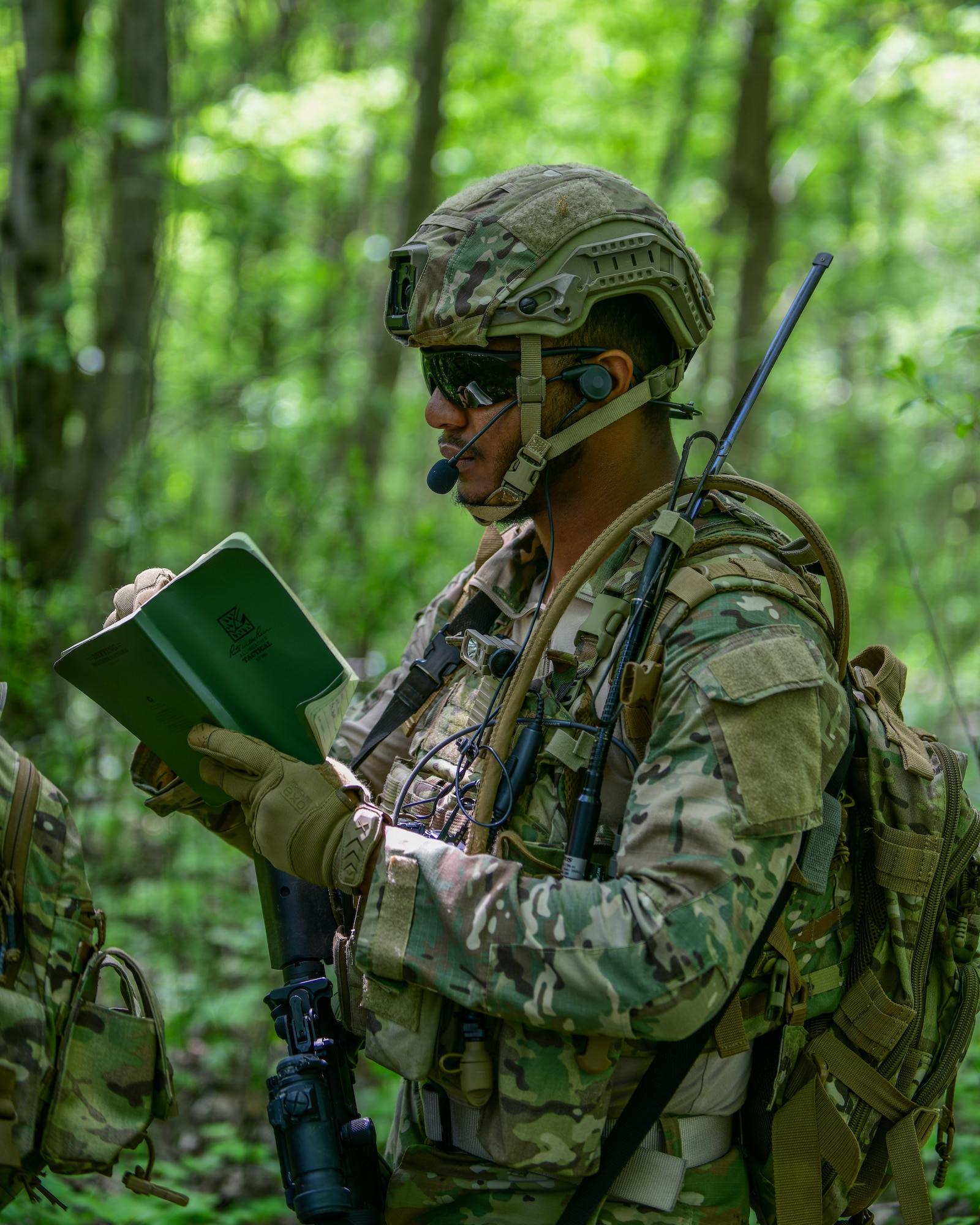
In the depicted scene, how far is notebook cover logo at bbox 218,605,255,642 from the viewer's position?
219 centimetres

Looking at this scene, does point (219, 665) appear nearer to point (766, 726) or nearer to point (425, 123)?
point (766, 726)

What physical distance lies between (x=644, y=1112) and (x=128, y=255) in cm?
566

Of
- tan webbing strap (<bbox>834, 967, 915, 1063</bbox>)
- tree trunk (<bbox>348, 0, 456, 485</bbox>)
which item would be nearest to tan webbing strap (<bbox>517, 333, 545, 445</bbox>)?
tan webbing strap (<bbox>834, 967, 915, 1063</bbox>)

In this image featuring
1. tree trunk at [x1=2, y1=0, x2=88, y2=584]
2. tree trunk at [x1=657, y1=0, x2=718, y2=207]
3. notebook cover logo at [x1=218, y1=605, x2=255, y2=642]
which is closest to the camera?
notebook cover logo at [x1=218, y1=605, x2=255, y2=642]

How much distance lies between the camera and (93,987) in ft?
7.22

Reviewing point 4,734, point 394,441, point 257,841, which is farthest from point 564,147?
point 257,841

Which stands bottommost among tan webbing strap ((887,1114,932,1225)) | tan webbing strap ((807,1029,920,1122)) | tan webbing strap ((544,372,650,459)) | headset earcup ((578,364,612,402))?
tan webbing strap ((887,1114,932,1225))

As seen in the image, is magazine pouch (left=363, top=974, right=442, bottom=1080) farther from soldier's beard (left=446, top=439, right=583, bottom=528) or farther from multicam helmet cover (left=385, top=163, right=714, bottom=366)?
multicam helmet cover (left=385, top=163, right=714, bottom=366)

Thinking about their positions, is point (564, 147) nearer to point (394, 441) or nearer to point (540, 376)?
point (394, 441)

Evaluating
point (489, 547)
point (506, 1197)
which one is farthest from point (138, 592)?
point (506, 1197)

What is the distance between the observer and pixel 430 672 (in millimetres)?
2568

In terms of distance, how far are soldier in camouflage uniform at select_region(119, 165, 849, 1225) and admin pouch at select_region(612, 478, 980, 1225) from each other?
0.21 ft

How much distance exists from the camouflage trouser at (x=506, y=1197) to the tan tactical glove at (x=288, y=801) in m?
0.63

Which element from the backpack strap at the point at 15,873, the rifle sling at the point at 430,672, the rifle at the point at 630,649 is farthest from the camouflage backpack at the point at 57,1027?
the rifle at the point at 630,649
